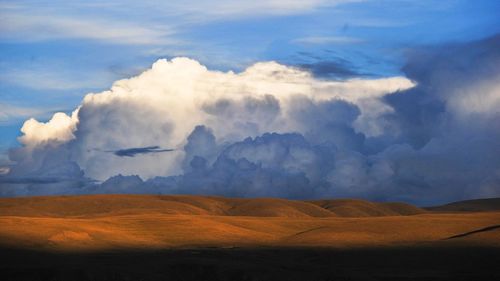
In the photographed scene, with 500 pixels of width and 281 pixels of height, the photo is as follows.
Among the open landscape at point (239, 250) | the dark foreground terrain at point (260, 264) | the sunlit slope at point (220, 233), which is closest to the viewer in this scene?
the dark foreground terrain at point (260, 264)

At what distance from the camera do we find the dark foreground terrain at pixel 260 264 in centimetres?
8350

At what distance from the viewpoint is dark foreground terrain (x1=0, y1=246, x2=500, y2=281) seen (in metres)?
83.5

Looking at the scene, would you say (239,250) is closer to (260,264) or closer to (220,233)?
(260,264)

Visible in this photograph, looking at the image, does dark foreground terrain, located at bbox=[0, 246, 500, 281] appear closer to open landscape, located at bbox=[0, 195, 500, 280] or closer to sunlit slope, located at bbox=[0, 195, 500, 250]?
open landscape, located at bbox=[0, 195, 500, 280]

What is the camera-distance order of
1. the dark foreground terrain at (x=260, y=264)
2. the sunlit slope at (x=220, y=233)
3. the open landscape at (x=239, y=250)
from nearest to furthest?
the dark foreground terrain at (x=260, y=264), the open landscape at (x=239, y=250), the sunlit slope at (x=220, y=233)

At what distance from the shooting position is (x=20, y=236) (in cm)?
11031

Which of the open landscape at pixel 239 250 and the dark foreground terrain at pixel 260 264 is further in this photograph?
the open landscape at pixel 239 250

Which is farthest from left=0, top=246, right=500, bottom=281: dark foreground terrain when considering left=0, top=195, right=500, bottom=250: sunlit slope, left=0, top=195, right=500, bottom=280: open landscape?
left=0, top=195, right=500, bottom=250: sunlit slope

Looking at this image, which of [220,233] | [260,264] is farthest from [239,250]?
[220,233]

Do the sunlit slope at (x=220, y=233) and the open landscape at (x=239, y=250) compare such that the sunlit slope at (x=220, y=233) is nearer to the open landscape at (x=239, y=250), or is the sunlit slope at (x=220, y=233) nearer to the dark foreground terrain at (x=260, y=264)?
the open landscape at (x=239, y=250)

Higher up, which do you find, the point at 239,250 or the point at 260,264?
the point at 239,250

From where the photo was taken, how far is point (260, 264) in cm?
9425

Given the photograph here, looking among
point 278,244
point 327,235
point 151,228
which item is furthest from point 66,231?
point 327,235

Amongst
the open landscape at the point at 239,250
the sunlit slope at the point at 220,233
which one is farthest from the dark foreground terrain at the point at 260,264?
the sunlit slope at the point at 220,233
